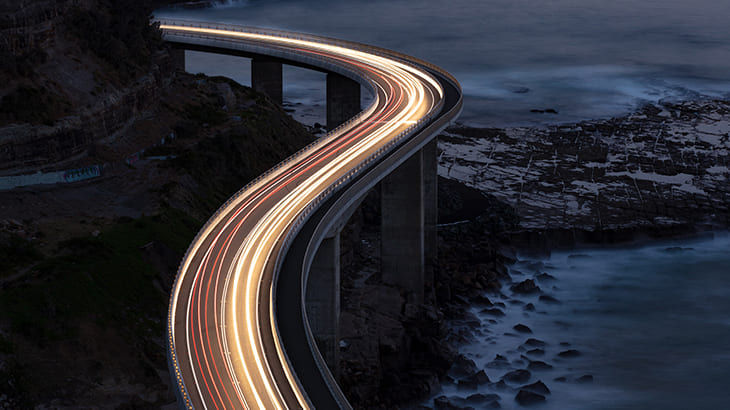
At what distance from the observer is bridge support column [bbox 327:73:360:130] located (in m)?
89.2

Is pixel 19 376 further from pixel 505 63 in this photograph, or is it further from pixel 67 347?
pixel 505 63

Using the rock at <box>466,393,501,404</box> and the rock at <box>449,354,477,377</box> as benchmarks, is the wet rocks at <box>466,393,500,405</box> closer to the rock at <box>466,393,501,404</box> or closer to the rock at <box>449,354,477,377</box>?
Answer: the rock at <box>466,393,501,404</box>

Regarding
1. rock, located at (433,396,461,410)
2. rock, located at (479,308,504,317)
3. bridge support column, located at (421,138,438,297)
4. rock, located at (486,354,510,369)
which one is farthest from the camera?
bridge support column, located at (421,138,438,297)

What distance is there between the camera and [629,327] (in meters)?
65.7

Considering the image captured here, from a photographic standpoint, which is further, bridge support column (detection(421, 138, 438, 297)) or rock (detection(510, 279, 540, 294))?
bridge support column (detection(421, 138, 438, 297))

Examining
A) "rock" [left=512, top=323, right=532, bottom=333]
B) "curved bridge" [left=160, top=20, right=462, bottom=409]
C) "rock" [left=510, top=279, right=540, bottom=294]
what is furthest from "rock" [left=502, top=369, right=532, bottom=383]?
"curved bridge" [left=160, top=20, right=462, bottom=409]

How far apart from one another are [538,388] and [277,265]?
2008cm

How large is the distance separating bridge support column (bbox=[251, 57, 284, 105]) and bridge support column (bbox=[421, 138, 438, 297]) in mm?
28522

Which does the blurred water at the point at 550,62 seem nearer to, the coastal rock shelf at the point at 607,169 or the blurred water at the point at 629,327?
the coastal rock shelf at the point at 607,169

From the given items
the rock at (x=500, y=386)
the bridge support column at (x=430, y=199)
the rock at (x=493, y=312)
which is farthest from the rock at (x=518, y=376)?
the bridge support column at (x=430, y=199)

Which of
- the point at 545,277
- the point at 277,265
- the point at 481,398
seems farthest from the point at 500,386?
the point at 277,265

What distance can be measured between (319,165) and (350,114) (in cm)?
2862

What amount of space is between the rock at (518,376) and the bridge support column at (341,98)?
3715 cm

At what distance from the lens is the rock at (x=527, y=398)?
54844mm
